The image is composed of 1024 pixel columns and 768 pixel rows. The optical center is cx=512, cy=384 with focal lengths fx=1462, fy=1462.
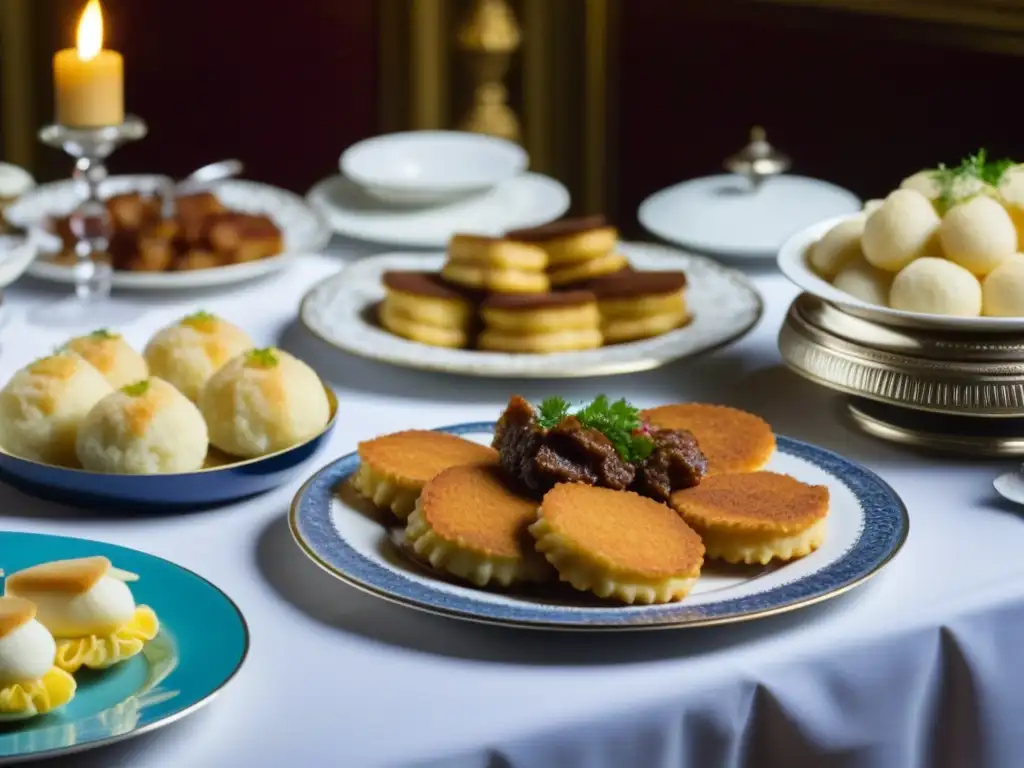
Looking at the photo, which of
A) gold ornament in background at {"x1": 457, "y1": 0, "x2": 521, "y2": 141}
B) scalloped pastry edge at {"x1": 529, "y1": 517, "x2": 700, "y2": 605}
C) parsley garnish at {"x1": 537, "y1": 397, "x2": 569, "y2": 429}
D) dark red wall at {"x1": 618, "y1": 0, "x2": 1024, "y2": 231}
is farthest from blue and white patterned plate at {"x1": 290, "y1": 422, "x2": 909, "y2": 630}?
gold ornament in background at {"x1": 457, "y1": 0, "x2": 521, "y2": 141}

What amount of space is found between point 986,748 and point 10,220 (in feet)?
4.31

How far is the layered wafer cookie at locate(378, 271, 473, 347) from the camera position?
1.46 m

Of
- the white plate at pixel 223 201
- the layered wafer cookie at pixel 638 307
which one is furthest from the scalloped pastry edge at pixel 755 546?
the white plate at pixel 223 201

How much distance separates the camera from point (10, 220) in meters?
1.80

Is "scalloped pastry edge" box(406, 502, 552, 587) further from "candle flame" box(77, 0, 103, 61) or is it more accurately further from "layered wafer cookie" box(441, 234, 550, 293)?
"candle flame" box(77, 0, 103, 61)

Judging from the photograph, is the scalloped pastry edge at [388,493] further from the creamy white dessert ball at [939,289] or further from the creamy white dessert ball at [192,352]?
the creamy white dessert ball at [939,289]

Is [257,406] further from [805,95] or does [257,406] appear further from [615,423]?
[805,95]

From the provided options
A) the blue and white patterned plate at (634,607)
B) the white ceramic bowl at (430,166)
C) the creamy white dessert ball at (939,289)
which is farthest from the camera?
the white ceramic bowl at (430,166)

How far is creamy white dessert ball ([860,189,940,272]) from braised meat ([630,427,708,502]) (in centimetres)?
34

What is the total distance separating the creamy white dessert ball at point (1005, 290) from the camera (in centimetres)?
118

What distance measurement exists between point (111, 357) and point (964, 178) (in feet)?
2.40

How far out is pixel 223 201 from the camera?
195cm

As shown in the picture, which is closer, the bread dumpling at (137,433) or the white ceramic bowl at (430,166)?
the bread dumpling at (137,433)

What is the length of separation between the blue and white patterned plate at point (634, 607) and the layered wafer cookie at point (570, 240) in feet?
1.61
